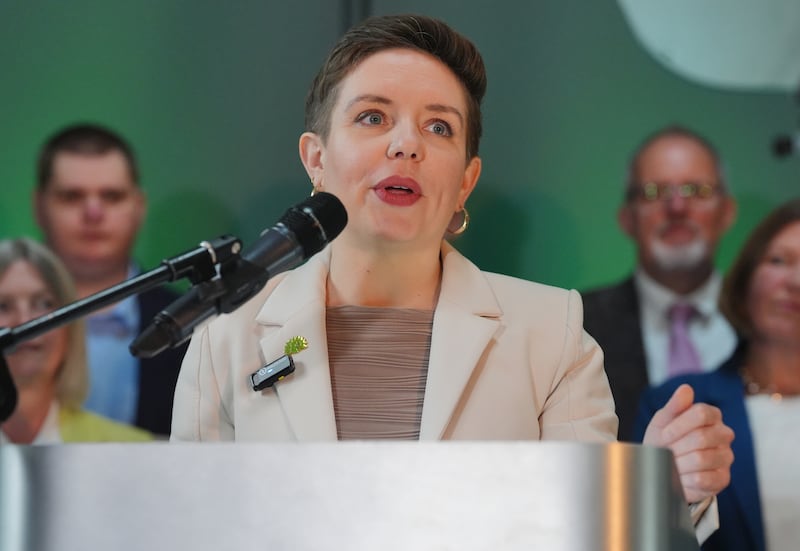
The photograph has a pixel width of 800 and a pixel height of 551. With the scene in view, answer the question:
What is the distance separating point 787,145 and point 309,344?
224 centimetres

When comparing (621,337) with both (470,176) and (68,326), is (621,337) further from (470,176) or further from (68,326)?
(470,176)

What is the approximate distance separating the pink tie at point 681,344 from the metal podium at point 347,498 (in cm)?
231

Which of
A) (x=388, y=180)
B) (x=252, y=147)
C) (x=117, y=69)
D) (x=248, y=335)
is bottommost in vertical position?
(x=248, y=335)

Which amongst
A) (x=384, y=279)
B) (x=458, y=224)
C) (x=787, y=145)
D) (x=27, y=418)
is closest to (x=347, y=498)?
(x=384, y=279)

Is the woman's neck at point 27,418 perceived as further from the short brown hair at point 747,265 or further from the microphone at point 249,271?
the microphone at point 249,271

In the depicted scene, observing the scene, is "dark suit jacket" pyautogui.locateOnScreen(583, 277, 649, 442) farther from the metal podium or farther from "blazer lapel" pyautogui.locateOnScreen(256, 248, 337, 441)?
the metal podium

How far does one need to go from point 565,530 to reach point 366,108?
0.83 m

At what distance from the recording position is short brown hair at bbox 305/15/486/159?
5.99 ft

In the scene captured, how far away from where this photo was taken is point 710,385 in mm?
3115

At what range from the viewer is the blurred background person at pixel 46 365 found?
130 inches

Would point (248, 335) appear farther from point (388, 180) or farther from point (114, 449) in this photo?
point (114, 449)

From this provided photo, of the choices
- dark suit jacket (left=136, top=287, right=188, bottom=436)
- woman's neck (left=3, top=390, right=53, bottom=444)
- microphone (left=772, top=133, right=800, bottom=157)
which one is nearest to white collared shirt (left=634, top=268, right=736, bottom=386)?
microphone (left=772, top=133, right=800, bottom=157)

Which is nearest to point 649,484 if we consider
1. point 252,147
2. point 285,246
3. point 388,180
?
point 285,246

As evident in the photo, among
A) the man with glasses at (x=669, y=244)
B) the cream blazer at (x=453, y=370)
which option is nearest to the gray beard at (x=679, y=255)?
the man with glasses at (x=669, y=244)
